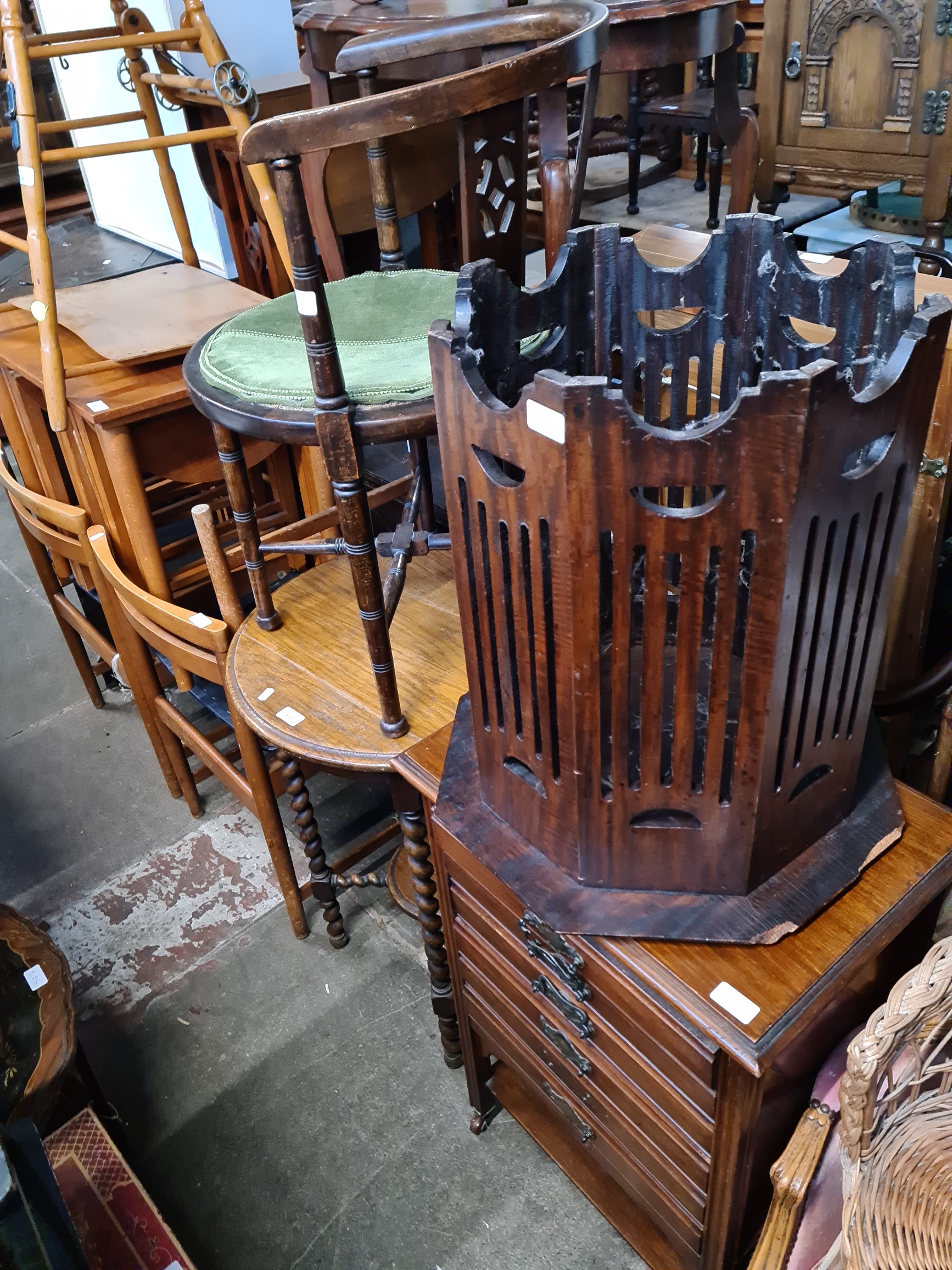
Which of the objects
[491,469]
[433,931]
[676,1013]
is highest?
[491,469]

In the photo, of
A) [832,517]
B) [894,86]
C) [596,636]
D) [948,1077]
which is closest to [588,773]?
[596,636]

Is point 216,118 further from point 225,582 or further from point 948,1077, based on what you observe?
point 948,1077

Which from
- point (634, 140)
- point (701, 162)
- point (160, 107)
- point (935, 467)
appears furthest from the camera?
point (701, 162)

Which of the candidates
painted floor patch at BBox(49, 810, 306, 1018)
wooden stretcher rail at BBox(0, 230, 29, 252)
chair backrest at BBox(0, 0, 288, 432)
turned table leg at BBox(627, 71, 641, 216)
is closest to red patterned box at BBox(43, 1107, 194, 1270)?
painted floor patch at BBox(49, 810, 306, 1018)

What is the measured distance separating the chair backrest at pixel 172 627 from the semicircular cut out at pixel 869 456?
41.5 inches

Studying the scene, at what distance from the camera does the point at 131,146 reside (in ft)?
6.25

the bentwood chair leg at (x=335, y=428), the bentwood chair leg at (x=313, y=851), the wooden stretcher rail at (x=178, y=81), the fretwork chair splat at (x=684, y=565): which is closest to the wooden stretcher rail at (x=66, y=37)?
the wooden stretcher rail at (x=178, y=81)

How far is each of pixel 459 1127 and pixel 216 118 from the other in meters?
2.43

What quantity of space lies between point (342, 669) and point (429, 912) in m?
0.39

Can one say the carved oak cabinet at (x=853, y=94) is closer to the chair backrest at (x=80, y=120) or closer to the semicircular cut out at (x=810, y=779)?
the chair backrest at (x=80, y=120)

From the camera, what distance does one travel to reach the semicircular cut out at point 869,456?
688 mm

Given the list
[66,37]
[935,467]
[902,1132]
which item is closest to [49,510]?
[66,37]

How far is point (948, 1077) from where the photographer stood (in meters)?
1.05

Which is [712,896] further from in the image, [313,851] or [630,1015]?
[313,851]
